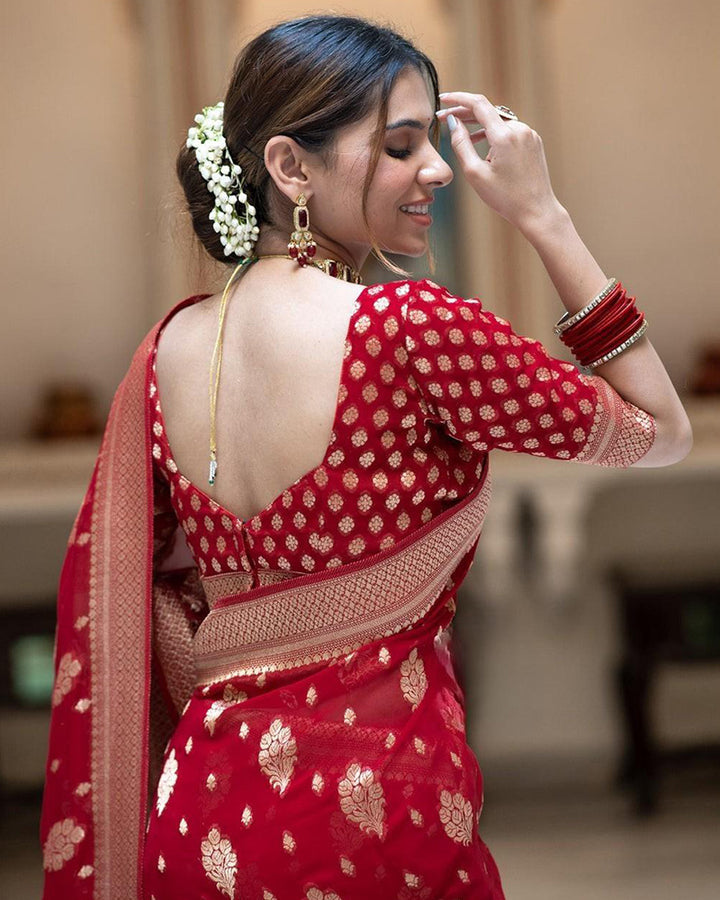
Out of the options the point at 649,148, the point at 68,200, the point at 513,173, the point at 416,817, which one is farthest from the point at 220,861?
the point at 649,148

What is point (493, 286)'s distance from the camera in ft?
16.4

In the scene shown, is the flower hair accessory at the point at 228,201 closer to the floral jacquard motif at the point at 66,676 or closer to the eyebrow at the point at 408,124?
the eyebrow at the point at 408,124

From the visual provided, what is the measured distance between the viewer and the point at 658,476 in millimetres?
5020

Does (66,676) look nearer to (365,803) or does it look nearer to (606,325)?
(365,803)

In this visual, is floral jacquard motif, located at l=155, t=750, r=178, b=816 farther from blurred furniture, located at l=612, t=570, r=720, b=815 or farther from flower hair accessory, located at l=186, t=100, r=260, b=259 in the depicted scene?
blurred furniture, located at l=612, t=570, r=720, b=815

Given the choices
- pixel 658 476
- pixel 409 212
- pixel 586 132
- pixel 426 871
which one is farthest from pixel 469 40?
pixel 426 871

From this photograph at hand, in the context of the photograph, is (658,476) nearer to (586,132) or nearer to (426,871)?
(586,132)

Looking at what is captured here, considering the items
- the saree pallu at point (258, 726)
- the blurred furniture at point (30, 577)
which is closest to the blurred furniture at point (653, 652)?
the blurred furniture at point (30, 577)

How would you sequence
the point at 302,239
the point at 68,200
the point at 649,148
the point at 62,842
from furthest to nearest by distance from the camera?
1. the point at 649,148
2. the point at 68,200
3. the point at 62,842
4. the point at 302,239

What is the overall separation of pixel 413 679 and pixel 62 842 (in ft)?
1.53

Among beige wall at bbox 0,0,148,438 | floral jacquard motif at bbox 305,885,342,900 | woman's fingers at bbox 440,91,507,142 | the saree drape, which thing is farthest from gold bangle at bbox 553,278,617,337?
beige wall at bbox 0,0,148,438

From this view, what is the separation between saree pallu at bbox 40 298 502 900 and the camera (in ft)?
4.13

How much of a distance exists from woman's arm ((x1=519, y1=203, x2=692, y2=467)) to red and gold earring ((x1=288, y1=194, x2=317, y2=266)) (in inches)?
9.1

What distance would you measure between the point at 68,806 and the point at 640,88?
14.4 ft
